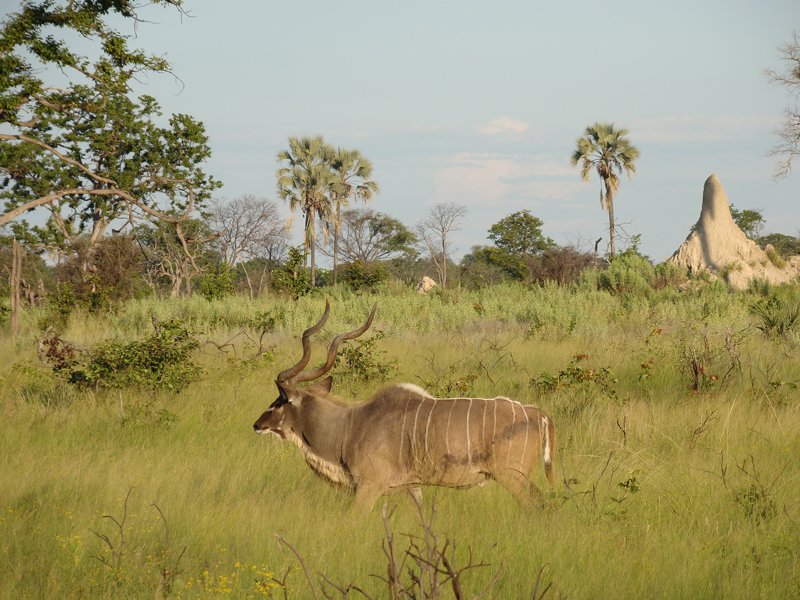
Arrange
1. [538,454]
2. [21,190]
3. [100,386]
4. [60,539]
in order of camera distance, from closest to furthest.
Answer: [60,539] < [538,454] < [100,386] < [21,190]

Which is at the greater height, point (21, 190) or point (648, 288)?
point (21, 190)

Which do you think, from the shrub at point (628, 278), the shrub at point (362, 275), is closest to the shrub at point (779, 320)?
the shrub at point (628, 278)

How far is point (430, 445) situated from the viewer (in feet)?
17.9

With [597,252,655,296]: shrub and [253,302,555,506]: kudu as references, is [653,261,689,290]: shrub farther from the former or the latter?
[253,302,555,506]: kudu

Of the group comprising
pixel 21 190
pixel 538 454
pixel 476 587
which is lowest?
pixel 476 587

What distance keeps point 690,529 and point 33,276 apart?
3047 cm

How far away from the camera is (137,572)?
410 cm

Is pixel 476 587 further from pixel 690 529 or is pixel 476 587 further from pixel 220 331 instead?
pixel 220 331

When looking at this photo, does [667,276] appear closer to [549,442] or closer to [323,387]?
[323,387]

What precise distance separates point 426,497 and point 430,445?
53 centimetres

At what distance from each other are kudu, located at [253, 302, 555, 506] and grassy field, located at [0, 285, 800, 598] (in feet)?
0.55

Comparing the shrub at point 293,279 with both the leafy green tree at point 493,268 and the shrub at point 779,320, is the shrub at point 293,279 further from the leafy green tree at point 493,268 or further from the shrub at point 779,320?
the leafy green tree at point 493,268

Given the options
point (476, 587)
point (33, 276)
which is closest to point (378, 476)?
point (476, 587)

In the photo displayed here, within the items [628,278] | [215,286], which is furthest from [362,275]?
[628,278]
